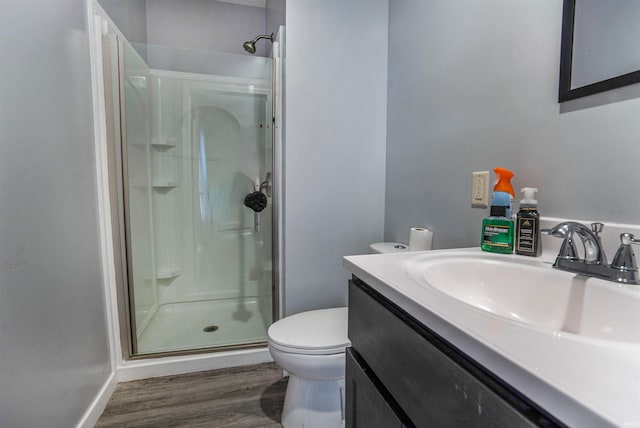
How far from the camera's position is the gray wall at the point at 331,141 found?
150 cm

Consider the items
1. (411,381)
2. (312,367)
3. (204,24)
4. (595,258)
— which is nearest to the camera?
(411,381)

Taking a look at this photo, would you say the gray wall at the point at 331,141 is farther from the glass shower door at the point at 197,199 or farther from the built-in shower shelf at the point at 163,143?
the built-in shower shelf at the point at 163,143

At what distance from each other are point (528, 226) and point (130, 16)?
231 centimetres

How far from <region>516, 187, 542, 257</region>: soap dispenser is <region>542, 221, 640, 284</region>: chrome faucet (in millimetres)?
116

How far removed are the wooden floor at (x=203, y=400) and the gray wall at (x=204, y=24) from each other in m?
2.10

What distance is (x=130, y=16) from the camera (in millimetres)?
1793

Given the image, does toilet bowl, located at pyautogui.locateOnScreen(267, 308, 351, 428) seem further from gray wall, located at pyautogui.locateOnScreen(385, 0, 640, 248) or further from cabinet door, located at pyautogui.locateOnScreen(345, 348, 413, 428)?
gray wall, located at pyautogui.locateOnScreen(385, 0, 640, 248)

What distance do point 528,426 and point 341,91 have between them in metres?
1.53

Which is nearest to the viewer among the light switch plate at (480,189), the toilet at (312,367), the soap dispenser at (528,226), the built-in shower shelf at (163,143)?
the soap dispenser at (528,226)

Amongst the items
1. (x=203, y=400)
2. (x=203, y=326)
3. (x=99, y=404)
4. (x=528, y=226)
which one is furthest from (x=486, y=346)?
(x=203, y=326)

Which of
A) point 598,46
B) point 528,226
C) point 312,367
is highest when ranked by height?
point 598,46

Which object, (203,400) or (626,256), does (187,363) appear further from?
(626,256)

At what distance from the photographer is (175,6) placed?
2145mm

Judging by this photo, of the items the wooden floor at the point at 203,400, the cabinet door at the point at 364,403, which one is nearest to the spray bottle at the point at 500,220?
the cabinet door at the point at 364,403
